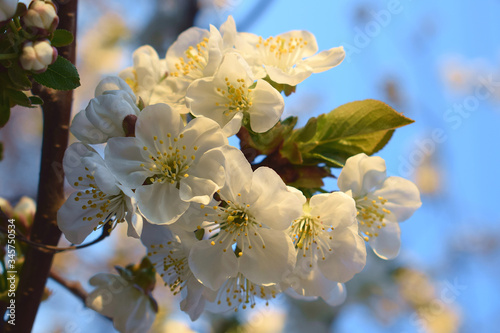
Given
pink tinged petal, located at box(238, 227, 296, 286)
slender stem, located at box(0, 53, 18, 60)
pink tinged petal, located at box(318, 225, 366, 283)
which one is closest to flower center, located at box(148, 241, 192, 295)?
pink tinged petal, located at box(238, 227, 296, 286)

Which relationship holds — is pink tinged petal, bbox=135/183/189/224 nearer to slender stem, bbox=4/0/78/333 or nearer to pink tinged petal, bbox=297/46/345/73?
slender stem, bbox=4/0/78/333

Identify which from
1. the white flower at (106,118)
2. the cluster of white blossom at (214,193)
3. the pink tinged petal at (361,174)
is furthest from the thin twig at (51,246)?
the pink tinged petal at (361,174)

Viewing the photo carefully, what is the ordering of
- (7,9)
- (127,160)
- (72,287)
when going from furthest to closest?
1. (72,287)
2. (127,160)
3. (7,9)

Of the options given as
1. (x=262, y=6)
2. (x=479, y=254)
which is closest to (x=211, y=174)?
(x=262, y=6)

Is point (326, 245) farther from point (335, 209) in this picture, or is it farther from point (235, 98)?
point (235, 98)

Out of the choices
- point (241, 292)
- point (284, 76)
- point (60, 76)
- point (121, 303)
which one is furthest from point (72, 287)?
point (284, 76)

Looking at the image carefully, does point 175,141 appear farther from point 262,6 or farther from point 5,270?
point 262,6
